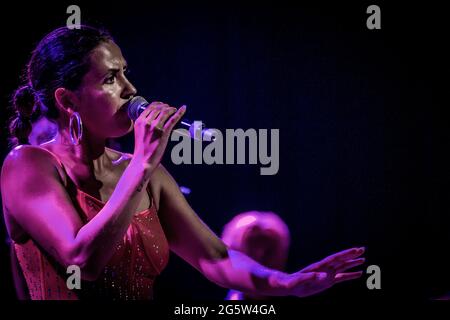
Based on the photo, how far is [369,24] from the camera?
2564 mm

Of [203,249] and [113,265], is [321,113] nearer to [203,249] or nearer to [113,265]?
[203,249]

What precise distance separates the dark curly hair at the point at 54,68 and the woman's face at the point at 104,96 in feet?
0.07

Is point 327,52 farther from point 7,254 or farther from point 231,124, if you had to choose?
point 7,254

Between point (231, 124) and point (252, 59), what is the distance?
0.31 meters

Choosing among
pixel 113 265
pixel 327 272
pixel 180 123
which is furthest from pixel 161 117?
pixel 327 272

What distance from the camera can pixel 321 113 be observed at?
2715mm

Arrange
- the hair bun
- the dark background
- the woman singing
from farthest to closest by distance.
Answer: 1. the dark background
2. the hair bun
3. the woman singing

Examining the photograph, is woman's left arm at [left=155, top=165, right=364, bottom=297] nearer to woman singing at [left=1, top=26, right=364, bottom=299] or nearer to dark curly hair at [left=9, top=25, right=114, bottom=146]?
woman singing at [left=1, top=26, right=364, bottom=299]

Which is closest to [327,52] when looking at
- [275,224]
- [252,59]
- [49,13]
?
[252,59]

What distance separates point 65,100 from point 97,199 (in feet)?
0.88

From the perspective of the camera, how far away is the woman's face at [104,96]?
1.51 m

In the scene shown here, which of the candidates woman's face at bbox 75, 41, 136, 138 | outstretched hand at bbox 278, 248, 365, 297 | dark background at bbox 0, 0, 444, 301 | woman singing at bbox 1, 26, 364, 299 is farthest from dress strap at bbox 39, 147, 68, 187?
dark background at bbox 0, 0, 444, 301

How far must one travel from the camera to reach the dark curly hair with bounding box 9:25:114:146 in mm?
1501

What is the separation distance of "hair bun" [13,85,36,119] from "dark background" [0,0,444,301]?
96cm
